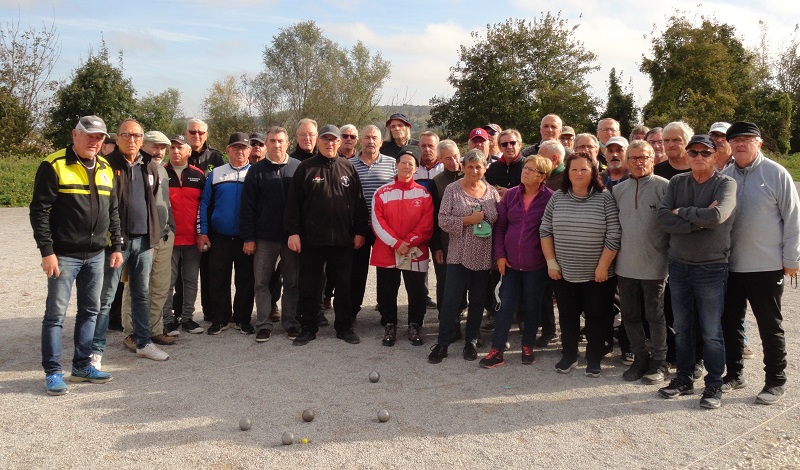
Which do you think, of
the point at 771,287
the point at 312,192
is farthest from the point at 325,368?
the point at 771,287

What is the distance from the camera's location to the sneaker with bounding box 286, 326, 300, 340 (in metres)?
6.85

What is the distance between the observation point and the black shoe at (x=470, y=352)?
610cm

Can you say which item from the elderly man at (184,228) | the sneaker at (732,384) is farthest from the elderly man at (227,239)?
the sneaker at (732,384)

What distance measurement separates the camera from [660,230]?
17.1 ft

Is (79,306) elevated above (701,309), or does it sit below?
below

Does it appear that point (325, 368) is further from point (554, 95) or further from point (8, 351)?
point (554, 95)

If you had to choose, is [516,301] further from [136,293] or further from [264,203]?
[136,293]

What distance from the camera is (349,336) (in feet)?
22.1

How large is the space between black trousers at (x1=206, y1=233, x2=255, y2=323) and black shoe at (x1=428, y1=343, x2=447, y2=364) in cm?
234

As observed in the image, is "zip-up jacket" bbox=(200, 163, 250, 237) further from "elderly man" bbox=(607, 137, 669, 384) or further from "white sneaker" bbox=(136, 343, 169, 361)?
"elderly man" bbox=(607, 137, 669, 384)

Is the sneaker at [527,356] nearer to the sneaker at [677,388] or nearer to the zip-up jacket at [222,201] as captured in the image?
the sneaker at [677,388]

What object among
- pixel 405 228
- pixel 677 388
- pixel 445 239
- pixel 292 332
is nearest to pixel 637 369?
pixel 677 388

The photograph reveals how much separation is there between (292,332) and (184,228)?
1715mm

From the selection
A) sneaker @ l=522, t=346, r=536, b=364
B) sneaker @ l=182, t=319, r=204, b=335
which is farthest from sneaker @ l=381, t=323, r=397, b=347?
sneaker @ l=182, t=319, r=204, b=335
